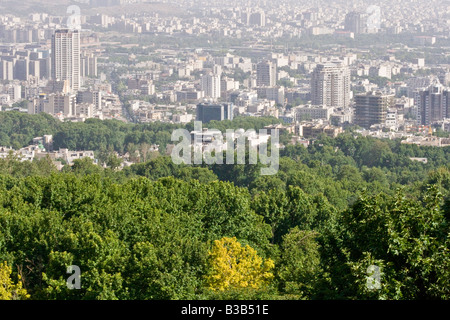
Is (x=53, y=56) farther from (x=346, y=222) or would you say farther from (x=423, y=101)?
(x=346, y=222)

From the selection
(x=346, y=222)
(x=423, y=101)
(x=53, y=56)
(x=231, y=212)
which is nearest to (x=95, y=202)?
(x=231, y=212)

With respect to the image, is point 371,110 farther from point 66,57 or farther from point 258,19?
point 258,19

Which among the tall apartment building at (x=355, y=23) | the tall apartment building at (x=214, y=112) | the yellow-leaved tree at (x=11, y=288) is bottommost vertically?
the tall apartment building at (x=214, y=112)

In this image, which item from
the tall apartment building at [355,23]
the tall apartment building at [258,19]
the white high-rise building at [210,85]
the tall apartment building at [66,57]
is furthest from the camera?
the tall apartment building at [258,19]

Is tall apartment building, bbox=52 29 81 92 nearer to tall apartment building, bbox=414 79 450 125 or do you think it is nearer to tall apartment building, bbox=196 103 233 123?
tall apartment building, bbox=196 103 233 123

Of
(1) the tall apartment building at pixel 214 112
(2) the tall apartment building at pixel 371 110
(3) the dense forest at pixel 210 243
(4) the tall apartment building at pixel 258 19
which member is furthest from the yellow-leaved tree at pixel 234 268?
(4) the tall apartment building at pixel 258 19

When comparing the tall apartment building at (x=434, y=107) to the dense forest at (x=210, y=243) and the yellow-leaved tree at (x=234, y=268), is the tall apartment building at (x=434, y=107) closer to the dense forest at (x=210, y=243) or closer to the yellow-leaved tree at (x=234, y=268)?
A: the dense forest at (x=210, y=243)
